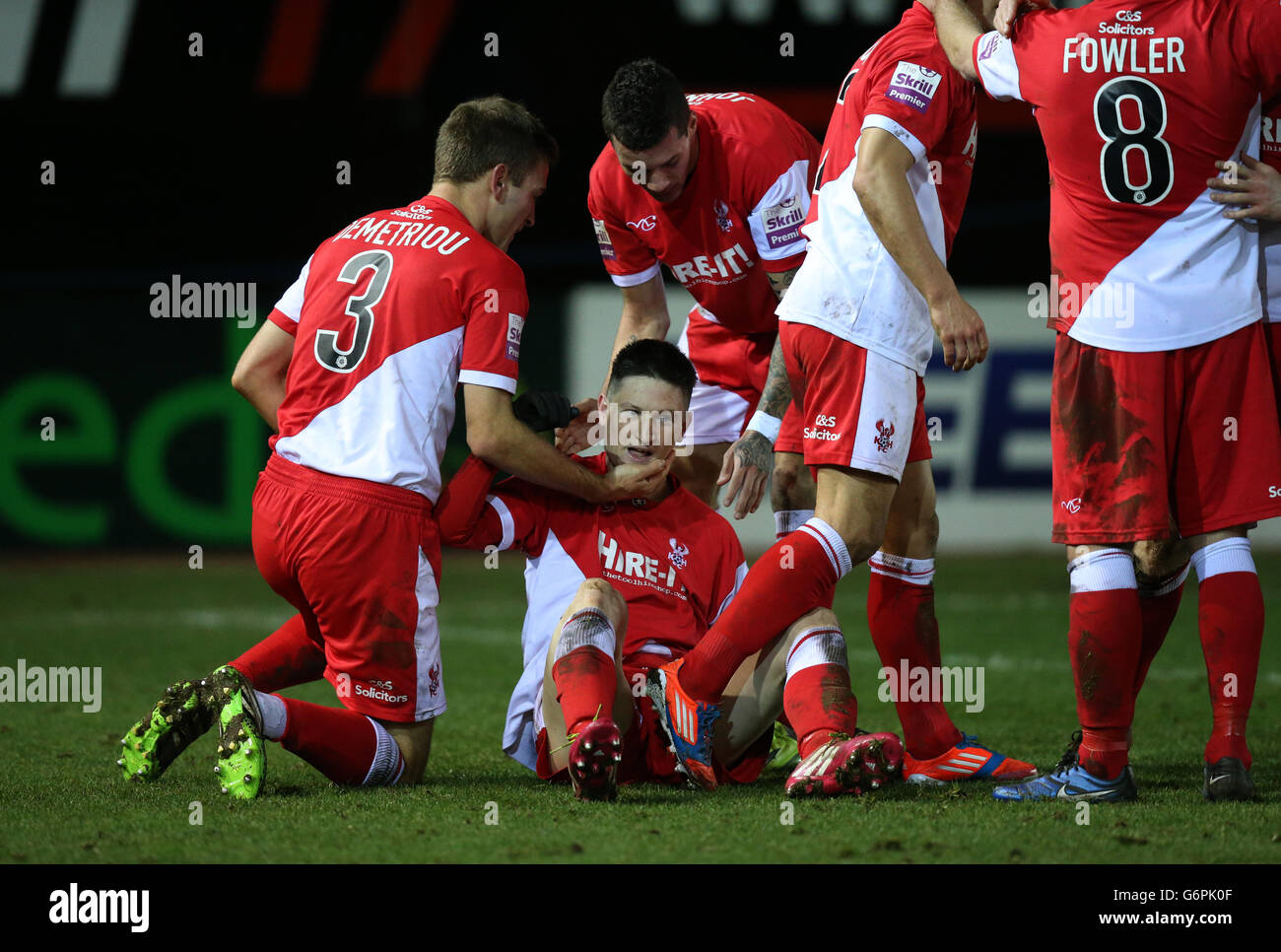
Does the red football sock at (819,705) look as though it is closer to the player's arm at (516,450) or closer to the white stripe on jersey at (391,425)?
the player's arm at (516,450)

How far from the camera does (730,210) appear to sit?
14.6ft

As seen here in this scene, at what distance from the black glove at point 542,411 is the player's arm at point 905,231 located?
94 centimetres

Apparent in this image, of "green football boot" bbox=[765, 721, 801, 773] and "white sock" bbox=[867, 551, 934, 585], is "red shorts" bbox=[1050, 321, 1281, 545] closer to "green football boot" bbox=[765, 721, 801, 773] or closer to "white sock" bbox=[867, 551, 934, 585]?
"white sock" bbox=[867, 551, 934, 585]

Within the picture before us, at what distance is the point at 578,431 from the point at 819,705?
1.02 meters

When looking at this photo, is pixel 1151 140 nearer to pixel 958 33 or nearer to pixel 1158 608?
pixel 958 33

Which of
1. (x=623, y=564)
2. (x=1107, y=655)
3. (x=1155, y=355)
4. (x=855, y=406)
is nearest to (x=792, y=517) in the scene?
(x=623, y=564)

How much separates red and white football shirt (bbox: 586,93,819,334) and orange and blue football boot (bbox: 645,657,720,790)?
1480 millimetres

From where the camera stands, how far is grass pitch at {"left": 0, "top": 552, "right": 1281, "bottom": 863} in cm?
277

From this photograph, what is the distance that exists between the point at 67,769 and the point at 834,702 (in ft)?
6.92

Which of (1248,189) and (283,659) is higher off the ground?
(1248,189)

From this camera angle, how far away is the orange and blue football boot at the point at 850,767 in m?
3.17

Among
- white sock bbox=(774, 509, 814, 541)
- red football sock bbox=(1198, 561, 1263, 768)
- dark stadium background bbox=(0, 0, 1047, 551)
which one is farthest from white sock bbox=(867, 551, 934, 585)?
dark stadium background bbox=(0, 0, 1047, 551)
